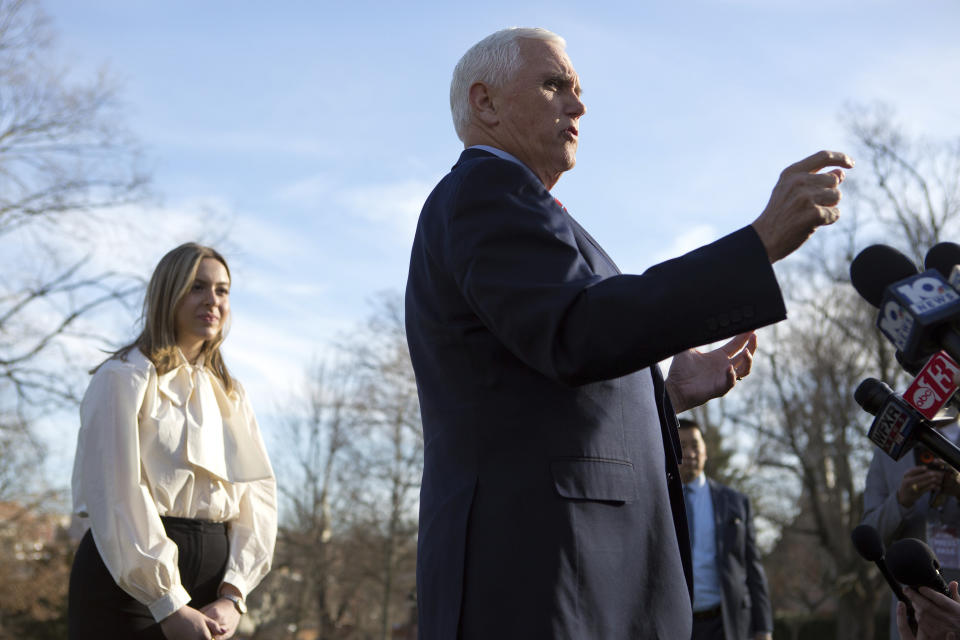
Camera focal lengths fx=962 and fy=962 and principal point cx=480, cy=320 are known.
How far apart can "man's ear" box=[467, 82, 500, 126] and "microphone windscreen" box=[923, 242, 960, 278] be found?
1.20 m

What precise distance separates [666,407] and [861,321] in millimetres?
27376

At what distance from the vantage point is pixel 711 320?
192 centimetres

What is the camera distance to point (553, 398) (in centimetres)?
216

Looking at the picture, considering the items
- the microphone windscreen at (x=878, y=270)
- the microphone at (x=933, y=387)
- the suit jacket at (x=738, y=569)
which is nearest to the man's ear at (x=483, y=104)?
the microphone windscreen at (x=878, y=270)

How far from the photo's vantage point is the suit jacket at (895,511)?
527 centimetres

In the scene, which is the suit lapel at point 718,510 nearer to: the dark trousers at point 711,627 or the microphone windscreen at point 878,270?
the dark trousers at point 711,627

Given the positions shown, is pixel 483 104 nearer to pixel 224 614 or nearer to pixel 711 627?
pixel 224 614

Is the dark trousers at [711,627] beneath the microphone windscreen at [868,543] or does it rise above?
above

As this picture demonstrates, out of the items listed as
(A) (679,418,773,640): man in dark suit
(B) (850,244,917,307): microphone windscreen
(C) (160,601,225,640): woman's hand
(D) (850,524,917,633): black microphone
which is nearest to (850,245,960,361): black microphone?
(B) (850,244,917,307): microphone windscreen

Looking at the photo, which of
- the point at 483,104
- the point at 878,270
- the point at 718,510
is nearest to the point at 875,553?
the point at 878,270

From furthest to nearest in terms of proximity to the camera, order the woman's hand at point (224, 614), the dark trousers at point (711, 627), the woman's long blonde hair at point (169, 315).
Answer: the dark trousers at point (711, 627) < the woman's long blonde hair at point (169, 315) < the woman's hand at point (224, 614)

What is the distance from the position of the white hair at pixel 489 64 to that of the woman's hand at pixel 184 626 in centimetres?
209

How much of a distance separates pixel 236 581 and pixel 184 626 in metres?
0.36

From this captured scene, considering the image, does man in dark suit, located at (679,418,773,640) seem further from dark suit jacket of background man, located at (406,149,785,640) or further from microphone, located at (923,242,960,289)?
dark suit jacket of background man, located at (406,149,785,640)
